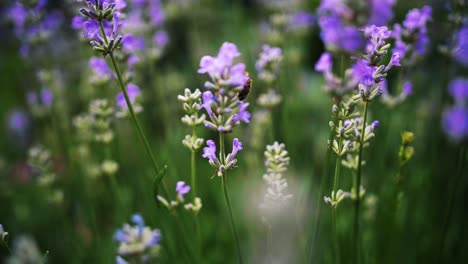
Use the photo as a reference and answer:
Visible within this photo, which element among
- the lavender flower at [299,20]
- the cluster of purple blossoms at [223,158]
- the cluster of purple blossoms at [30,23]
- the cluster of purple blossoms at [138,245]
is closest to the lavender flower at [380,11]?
the lavender flower at [299,20]

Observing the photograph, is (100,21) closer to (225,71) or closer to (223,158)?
(225,71)

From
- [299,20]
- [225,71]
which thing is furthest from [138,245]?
[299,20]

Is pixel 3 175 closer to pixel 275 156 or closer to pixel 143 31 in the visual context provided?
pixel 143 31

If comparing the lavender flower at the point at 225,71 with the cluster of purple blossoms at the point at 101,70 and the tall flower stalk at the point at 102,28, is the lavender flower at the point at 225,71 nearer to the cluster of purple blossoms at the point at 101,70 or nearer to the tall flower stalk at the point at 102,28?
the tall flower stalk at the point at 102,28

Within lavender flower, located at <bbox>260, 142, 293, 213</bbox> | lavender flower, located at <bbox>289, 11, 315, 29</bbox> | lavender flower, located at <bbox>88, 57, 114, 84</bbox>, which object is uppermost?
lavender flower, located at <bbox>289, 11, 315, 29</bbox>

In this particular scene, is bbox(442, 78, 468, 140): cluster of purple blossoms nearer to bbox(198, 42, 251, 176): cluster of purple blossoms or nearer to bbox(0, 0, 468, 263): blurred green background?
bbox(0, 0, 468, 263): blurred green background

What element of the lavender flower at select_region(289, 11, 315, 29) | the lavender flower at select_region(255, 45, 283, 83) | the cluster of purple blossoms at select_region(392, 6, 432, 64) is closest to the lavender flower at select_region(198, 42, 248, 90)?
the lavender flower at select_region(255, 45, 283, 83)
